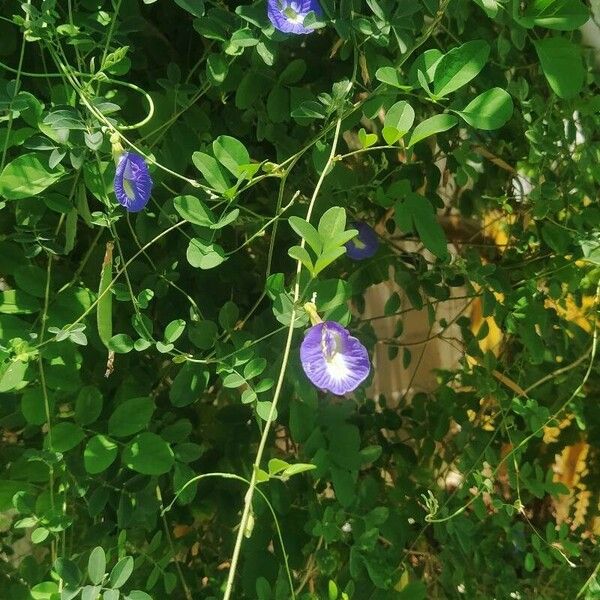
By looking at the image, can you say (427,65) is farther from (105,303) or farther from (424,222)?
(105,303)

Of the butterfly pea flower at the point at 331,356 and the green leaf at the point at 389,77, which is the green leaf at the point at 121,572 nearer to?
the butterfly pea flower at the point at 331,356

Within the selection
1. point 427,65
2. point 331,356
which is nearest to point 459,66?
point 427,65

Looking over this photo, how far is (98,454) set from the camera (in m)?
0.62

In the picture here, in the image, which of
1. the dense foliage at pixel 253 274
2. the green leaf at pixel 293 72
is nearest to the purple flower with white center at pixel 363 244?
the dense foliage at pixel 253 274

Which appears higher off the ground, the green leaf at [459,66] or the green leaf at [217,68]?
the green leaf at [459,66]

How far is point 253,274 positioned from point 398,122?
32cm

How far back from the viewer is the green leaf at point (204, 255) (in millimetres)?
575

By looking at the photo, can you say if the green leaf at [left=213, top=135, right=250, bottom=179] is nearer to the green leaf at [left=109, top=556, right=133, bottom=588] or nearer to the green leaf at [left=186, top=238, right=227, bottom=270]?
the green leaf at [left=186, top=238, right=227, bottom=270]

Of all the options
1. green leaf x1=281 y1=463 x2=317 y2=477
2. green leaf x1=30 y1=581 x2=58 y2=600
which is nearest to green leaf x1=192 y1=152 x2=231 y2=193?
green leaf x1=281 y1=463 x2=317 y2=477

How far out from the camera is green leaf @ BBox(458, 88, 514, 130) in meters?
0.56

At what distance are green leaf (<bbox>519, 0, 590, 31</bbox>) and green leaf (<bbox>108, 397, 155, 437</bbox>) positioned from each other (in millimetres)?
444

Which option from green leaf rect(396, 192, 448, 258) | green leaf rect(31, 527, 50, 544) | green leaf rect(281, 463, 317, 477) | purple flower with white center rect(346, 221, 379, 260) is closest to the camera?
green leaf rect(281, 463, 317, 477)

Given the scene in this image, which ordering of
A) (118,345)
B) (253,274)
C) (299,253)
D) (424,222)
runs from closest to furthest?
(299,253)
(118,345)
(424,222)
(253,274)

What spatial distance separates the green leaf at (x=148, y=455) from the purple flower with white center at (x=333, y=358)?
0.55 feet
